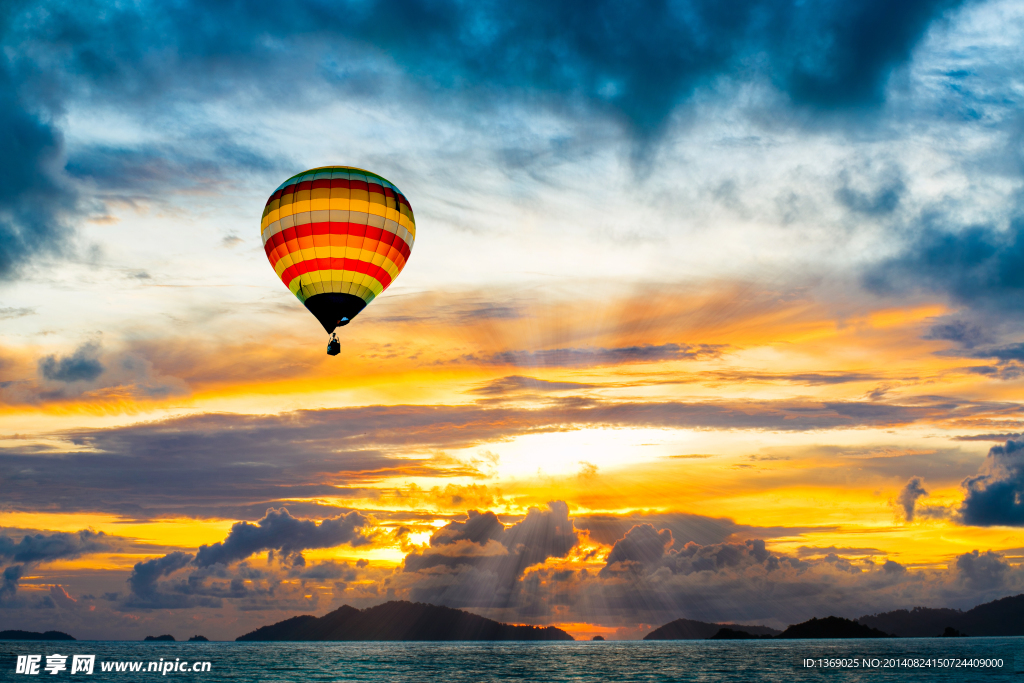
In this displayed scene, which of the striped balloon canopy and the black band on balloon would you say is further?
the black band on balloon

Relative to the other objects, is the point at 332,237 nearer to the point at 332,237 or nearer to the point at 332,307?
the point at 332,237

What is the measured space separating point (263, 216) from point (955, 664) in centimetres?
20938

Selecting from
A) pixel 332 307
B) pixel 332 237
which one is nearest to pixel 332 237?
pixel 332 237

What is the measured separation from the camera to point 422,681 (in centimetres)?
14038

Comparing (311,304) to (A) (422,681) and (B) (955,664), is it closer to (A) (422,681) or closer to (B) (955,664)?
(A) (422,681)

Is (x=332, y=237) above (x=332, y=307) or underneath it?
above

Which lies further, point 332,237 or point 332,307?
point 332,307

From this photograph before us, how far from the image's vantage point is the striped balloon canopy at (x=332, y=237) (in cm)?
5262

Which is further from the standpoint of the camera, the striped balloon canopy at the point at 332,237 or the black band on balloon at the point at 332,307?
the black band on balloon at the point at 332,307

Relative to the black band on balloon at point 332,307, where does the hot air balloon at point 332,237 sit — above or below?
above

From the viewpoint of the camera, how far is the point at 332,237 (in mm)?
52500

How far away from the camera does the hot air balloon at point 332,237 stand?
52.6m

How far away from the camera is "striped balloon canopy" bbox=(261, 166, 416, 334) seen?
52.6 meters

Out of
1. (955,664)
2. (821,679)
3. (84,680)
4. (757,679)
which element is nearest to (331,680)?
(84,680)
